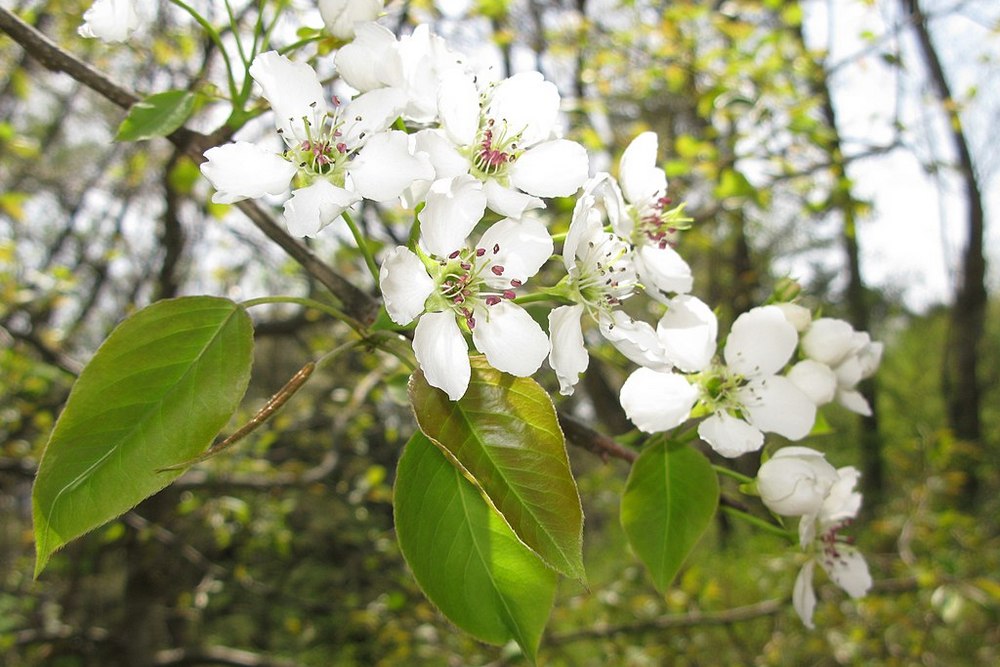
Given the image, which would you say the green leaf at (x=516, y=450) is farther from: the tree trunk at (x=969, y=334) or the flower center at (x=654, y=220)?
the tree trunk at (x=969, y=334)

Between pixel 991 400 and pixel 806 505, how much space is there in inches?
397

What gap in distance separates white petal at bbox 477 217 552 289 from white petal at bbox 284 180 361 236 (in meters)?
0.12

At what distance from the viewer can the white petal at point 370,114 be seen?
0.60 meters

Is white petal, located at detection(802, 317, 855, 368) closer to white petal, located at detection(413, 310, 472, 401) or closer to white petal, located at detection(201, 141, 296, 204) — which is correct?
white petal, located at detection(413, 310, 472, 401)

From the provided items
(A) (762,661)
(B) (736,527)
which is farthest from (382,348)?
(B) (736,527)

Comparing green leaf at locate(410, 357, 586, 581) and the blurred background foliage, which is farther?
the blurred background foliage

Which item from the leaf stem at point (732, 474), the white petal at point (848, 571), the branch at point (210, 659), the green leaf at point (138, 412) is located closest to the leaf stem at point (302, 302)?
the green leaf at point (138, 412)

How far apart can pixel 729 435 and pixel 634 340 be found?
13cm

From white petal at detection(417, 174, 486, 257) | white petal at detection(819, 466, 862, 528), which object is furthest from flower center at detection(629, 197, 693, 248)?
white petal at detection(819, 466, 862, 528)

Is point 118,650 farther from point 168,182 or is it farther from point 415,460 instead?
point 415,460

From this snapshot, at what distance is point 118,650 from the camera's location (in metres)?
2.46

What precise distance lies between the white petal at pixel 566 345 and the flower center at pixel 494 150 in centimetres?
13

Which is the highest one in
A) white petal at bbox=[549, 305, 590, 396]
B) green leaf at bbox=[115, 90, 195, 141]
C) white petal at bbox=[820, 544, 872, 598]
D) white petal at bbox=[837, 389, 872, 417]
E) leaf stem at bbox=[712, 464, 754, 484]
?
green leaf at bbox=[115, 90, 195, 141]

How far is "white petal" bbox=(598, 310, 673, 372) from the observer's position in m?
0.64
